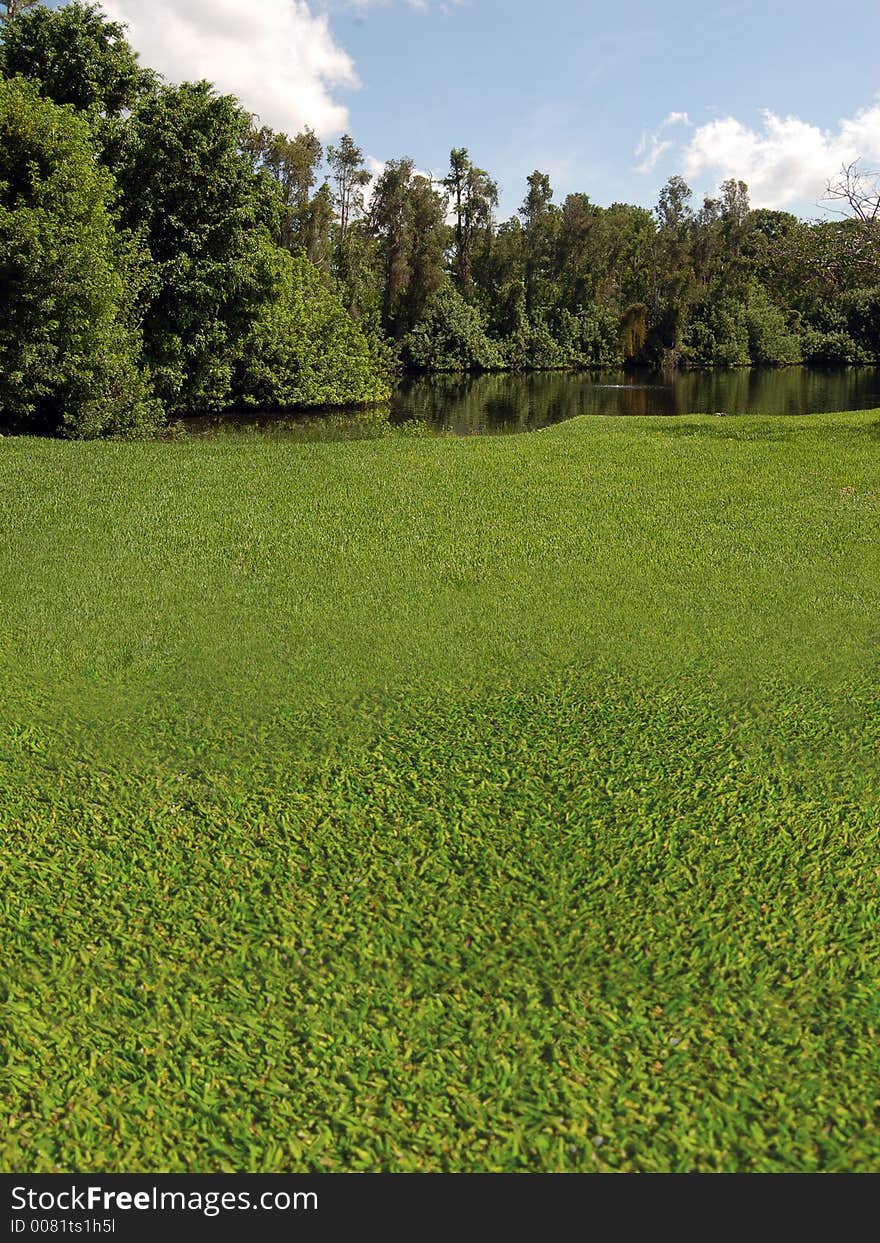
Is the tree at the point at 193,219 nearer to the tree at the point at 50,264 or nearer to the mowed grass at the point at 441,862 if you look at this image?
the tree at the point at 50,264

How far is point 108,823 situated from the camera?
4070 millimetres

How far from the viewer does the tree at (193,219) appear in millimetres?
22703

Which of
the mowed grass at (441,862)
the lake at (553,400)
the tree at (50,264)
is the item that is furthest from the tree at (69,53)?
the mowed grass at (441,862)

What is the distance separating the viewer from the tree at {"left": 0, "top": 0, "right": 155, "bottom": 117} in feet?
69.1

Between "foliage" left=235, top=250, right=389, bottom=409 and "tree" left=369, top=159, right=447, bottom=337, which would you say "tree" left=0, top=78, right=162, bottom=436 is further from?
"tree" left=369, top=159, right=447, bottom=337

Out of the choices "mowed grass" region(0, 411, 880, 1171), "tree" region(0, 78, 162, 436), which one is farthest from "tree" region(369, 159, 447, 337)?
"mowed grass" region(0, 411, 880, 1171)

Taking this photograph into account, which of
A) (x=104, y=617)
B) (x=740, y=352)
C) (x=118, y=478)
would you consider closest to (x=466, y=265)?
(x=740, y=352)

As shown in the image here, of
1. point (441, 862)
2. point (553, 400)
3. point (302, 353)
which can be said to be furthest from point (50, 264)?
point (553, 400)

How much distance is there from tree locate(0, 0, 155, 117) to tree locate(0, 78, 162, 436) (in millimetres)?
2674

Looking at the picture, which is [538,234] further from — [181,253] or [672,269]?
[181,253]

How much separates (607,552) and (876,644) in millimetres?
2732

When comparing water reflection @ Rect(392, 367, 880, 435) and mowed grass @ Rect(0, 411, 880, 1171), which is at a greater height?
water reflection @ Rect(392, 367, 880, 435)

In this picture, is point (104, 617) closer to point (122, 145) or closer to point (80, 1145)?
point (80, 1145)

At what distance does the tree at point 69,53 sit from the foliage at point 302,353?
6335 mm
